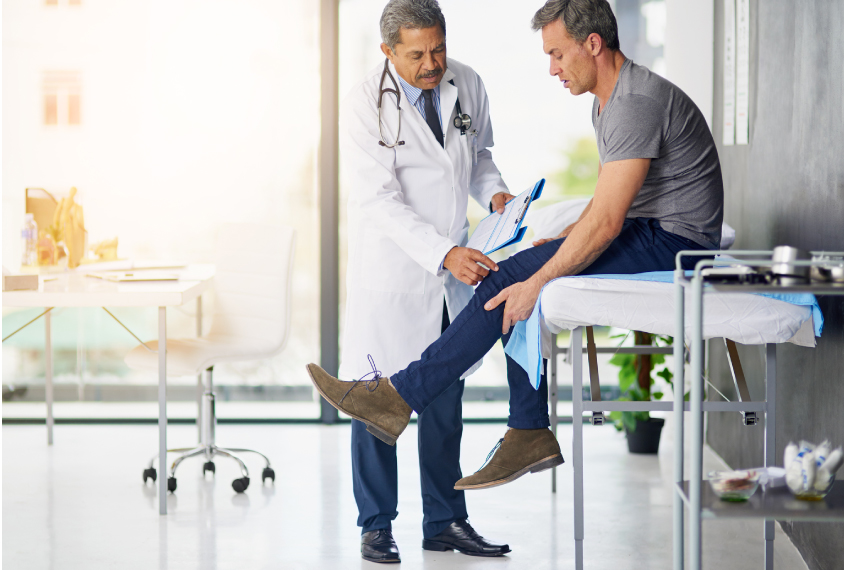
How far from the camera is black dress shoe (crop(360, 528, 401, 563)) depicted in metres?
2.19

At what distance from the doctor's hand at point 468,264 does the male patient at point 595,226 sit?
38mm

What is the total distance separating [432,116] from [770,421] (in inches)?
47.4

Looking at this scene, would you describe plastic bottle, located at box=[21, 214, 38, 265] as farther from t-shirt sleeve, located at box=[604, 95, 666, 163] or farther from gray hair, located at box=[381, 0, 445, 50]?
t-shirt sleeve, located at box=[604, 95, 666, 163]

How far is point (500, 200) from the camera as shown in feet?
7.62

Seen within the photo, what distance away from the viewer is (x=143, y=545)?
2.32 metres

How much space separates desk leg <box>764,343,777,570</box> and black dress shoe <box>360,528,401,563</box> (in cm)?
95

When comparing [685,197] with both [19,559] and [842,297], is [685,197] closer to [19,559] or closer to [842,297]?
[842,297]

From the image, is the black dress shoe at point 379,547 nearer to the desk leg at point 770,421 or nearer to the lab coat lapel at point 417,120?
the desk leg at point 770,421

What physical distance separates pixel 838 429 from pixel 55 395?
3.50 m

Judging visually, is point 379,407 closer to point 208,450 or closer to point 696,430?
point 696,430

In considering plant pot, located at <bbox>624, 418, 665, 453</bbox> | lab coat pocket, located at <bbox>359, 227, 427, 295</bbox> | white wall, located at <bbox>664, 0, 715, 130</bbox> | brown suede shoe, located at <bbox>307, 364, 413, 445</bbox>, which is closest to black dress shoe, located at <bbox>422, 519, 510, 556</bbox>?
brown suede shoe, located at <bbox>307, 364, 413, 445</bbox>

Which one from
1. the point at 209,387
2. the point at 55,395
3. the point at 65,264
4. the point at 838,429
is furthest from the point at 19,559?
the point at 838,429

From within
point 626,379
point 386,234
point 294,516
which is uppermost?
point 386,234

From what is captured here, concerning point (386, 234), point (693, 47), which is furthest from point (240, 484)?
point (693, 47)
